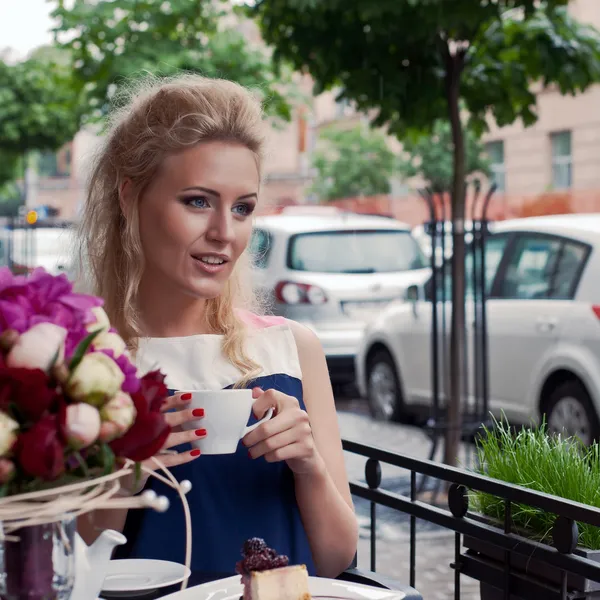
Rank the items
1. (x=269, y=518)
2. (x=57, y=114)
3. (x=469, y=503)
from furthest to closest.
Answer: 1. (x=57, y=114)
2. (x=469, y=503)
3. (x=269, y=518)

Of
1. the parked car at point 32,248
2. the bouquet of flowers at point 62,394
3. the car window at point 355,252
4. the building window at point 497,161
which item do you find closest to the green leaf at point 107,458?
the bouquet of flowers at point 62,394

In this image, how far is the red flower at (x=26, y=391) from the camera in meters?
1.20

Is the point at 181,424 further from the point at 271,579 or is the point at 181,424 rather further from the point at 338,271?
the point at 338,271

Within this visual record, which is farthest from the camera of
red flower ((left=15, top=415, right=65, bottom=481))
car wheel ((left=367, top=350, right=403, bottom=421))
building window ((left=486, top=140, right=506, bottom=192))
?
building window ((left=486, top=140, right=506, bottom=192))

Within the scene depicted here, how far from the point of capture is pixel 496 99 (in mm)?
6789

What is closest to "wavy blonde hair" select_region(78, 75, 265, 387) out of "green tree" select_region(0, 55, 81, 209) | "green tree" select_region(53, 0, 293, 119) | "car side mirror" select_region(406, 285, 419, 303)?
"car side mirror" select_region(406, 285, 419, 303)

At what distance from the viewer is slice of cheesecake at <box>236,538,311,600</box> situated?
1.53 metres

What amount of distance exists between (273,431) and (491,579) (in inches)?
33.1

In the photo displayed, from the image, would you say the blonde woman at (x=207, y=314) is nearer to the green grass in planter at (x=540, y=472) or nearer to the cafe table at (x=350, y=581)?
the cafe table at (x=350, y=581)

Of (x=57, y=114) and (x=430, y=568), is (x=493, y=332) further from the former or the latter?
(x=57, y=114)

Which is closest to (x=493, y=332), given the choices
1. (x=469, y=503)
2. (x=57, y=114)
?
(x=469, y=503)

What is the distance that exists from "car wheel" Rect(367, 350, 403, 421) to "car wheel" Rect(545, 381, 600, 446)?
2.13m

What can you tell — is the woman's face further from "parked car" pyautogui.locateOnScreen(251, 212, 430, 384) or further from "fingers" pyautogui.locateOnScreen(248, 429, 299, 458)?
"parked car" pyautogui.locateOnScreen(251, 212, 430, 384)

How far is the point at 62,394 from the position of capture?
4.04ft
